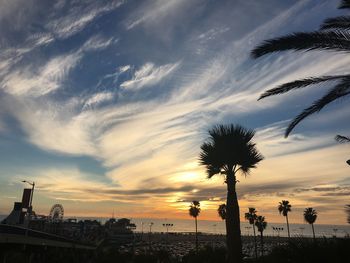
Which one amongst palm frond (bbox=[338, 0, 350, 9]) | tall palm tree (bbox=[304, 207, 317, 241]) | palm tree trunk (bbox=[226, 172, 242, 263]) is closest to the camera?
palm frond (bbox=[338, 0, 350, 9])

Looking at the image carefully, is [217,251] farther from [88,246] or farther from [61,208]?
[61,208]

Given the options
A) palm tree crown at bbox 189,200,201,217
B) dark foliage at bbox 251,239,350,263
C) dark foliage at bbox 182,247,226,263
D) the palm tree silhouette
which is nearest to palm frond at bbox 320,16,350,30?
the palm tree silhouette

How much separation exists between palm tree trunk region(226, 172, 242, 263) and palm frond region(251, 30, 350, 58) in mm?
9375

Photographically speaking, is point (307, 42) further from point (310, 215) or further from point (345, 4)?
point (310, 215)

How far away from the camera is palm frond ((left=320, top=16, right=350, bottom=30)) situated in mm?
9733

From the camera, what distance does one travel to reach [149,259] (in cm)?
3347

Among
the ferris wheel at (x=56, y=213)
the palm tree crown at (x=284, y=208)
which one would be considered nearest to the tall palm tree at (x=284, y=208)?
the palm tree crown at (x=284, y=208)

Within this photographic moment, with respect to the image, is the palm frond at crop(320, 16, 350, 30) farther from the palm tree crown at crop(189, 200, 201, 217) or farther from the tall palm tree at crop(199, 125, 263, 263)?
the palm tree crown at crop(189, 200, 201, 217)

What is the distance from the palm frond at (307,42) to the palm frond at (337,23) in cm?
65

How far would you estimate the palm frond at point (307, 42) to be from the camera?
9.43m

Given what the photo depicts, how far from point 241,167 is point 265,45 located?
378 inches

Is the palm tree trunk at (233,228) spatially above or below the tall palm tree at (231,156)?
below

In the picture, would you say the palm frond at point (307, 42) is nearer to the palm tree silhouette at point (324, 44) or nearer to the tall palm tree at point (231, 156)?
the palm tree silhouette at point (324, 44)

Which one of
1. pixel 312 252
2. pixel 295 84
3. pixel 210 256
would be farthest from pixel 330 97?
pixel 210 256
